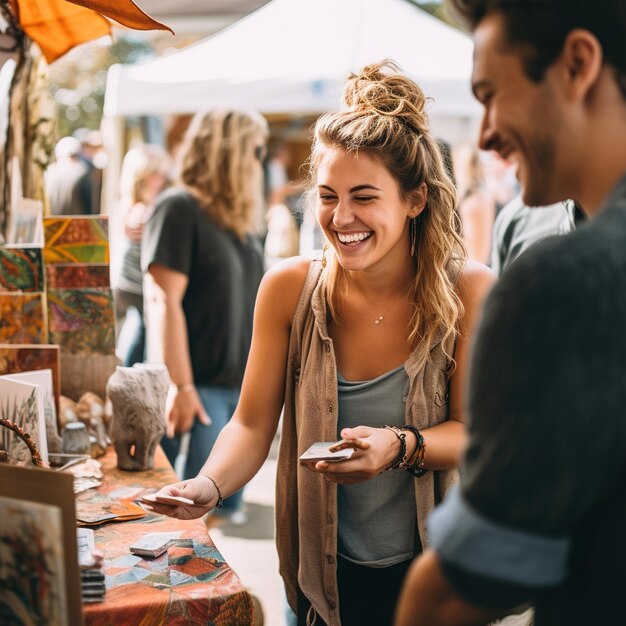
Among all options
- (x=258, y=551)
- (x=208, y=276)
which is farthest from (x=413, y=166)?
(x=258, y=551)

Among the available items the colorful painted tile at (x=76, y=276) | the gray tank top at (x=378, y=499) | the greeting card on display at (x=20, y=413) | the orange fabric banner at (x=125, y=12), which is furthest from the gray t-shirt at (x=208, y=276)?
the gray tank top at (x=378, y=499)

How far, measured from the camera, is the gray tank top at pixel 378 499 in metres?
1.72

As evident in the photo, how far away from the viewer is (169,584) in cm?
142

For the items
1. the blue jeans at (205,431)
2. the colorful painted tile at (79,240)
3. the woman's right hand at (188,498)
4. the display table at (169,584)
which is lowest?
the blue jeans at (205,431)

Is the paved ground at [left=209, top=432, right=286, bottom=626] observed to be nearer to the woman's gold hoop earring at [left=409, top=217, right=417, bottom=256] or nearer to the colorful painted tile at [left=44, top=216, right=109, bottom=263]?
the colorful painted tile at [left=44, top=216, right=109, bottom=263]

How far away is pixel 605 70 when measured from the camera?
770mm

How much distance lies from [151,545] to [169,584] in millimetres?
160

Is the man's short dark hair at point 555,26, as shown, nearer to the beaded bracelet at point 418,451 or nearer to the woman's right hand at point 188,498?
the beaded bracelet at point 418,451

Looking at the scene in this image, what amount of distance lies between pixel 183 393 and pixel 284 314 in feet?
5.89

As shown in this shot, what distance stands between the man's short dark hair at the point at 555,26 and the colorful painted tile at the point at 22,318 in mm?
1837

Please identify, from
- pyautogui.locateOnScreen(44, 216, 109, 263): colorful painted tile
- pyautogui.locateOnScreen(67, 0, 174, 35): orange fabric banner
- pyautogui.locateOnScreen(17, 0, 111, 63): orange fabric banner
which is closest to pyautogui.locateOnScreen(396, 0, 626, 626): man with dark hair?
pyautogui.locateOnScreen(67, 0, 174, 35): orange fabric banner

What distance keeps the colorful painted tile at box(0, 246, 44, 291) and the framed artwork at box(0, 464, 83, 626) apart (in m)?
1.40

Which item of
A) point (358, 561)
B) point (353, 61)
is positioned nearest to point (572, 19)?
point (358, 561)

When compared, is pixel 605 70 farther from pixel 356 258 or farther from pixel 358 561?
pixel 358 561
